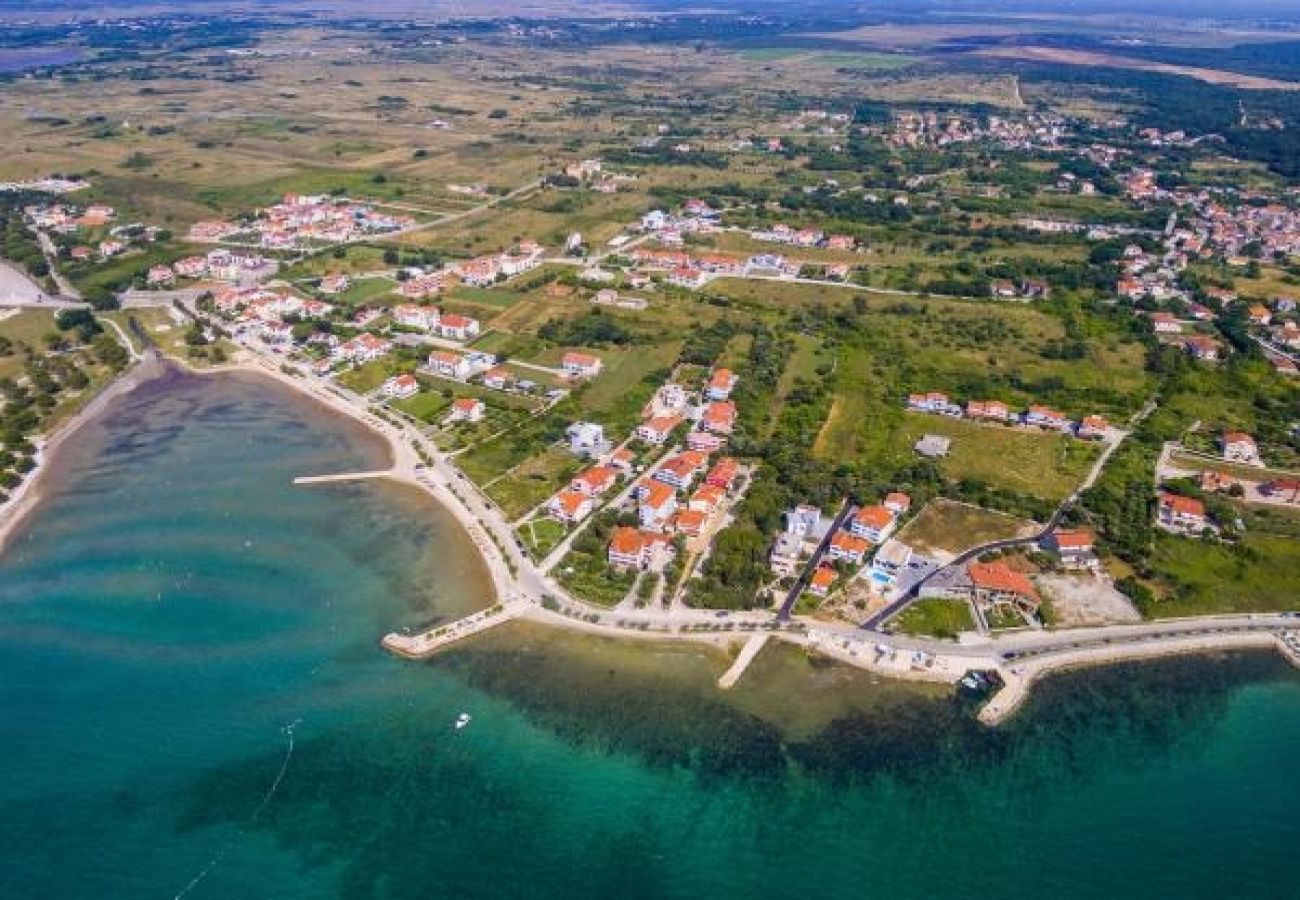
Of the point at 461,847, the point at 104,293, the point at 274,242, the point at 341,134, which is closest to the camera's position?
the point at 461,847

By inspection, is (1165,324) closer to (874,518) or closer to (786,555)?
(874,518)

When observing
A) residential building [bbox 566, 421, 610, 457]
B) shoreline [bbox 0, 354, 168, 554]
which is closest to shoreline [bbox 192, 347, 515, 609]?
shoreline [bbox 0, 354, 168, 554]

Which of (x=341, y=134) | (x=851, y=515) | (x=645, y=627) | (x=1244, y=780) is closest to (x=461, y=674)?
(x=645, y=627)

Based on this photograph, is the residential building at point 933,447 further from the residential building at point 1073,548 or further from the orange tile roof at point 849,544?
the orange tile roof at point 849,544

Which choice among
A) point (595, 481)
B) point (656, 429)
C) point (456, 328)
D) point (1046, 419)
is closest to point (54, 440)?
point (456, 328)

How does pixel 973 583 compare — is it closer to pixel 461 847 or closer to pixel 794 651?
pixel 794 651

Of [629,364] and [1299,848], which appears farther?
[629,364]

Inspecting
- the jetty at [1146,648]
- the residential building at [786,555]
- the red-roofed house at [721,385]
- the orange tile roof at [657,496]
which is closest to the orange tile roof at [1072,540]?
the jetty at [1146,648]
